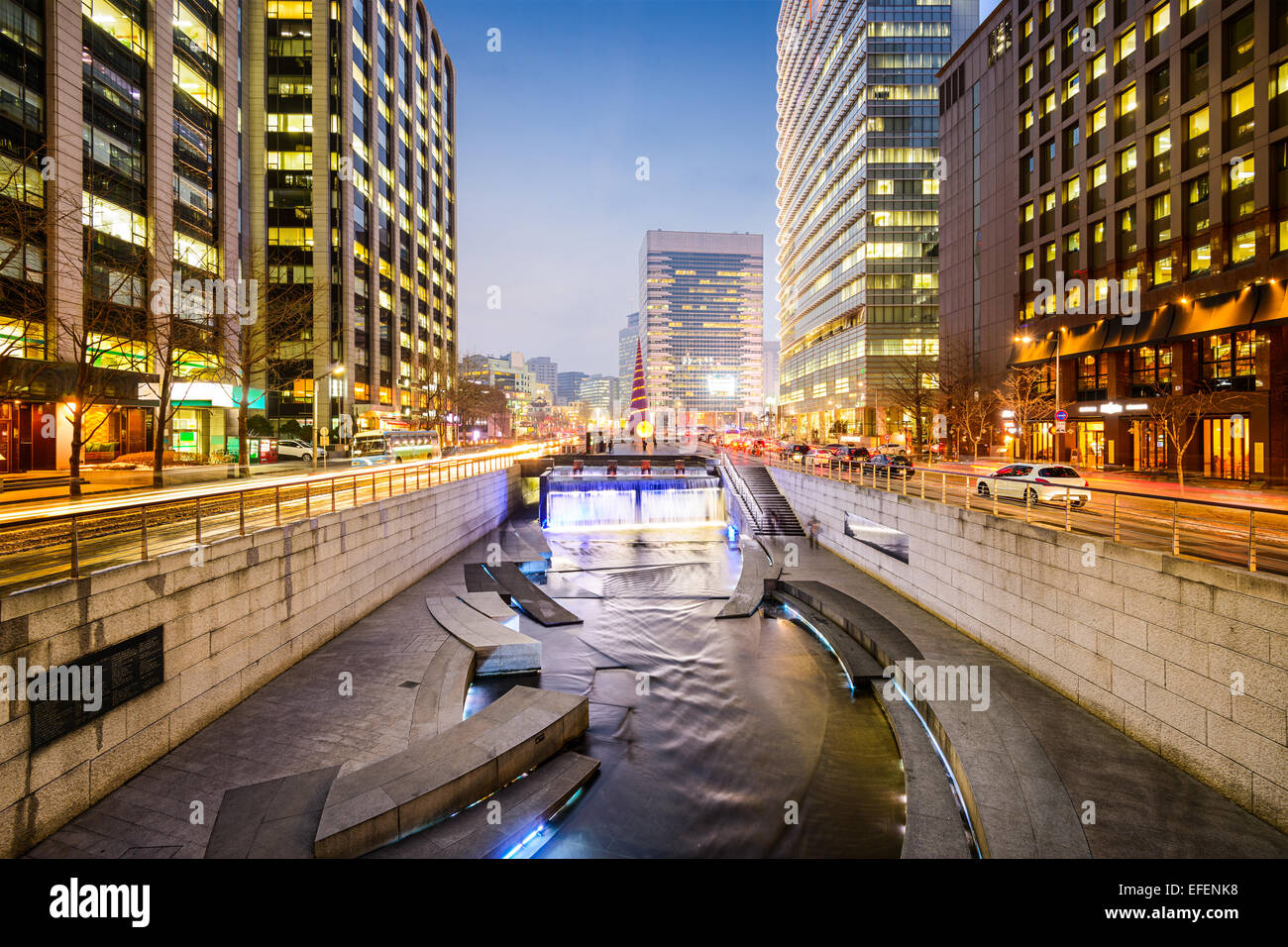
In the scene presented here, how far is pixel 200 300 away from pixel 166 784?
4963cm

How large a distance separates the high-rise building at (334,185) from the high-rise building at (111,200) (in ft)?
37.6

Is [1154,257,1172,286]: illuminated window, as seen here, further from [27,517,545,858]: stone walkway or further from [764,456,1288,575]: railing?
[27,517,545,858]: stone walkway

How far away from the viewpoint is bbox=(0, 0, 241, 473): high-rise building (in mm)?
29484

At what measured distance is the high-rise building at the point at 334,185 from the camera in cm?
6391

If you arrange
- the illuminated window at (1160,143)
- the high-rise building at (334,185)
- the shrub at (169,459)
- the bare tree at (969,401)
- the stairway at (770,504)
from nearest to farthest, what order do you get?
the stairway at (770,504), the illuminated window at (1160,143), the shrub at (169,459), the bare tree at (969,401), the high-rise building at (334,185)

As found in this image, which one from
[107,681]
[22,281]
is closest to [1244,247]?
[107,681]

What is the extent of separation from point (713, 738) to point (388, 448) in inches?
1641

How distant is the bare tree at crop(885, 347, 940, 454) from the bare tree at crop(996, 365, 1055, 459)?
9375 millimetres

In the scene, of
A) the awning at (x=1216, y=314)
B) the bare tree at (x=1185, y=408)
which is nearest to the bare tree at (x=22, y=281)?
the bare tree at (x=1185, y=408)

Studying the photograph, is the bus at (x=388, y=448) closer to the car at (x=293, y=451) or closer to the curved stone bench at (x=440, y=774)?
the car at (x=293, y=451)

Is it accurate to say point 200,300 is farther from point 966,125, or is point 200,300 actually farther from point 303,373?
point 966,125

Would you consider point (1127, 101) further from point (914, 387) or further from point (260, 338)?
point (260, 338)

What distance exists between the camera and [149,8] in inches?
1602

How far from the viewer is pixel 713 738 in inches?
465
